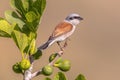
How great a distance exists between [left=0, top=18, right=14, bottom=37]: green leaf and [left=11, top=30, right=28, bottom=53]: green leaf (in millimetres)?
51

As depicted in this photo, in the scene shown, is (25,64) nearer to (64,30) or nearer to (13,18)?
(13,18)

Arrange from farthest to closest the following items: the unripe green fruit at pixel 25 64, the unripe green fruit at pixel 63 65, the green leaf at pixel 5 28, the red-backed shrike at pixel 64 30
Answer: the red-backed shrike at pixel 64 30, the unripe green fruit at pixel 63 65, the green leaf at pixel 5 28, the unripe green fruit at pixel 25 64

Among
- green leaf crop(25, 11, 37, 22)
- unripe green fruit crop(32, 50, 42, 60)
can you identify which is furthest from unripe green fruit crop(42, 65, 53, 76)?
green leaf crop(25, 11, 37, 22)

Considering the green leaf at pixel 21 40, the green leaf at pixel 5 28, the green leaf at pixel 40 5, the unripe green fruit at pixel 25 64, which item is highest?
the green leaf at pixel 40 5

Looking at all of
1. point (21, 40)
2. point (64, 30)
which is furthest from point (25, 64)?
point (64, 30)

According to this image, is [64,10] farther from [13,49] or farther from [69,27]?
[69,27]

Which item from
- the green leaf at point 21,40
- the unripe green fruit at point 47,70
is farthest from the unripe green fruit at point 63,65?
the green leaf at point 21,40

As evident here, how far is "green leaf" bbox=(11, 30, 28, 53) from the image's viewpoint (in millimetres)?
2928

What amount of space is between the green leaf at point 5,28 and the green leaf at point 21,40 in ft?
0.17

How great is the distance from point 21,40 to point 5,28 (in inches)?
3.8

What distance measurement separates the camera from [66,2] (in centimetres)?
2297

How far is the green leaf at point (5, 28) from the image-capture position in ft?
9.76

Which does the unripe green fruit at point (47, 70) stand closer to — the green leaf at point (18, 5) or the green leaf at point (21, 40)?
the green leaf at point (21, 40)

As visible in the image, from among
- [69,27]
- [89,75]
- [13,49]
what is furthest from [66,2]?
[69,27]
